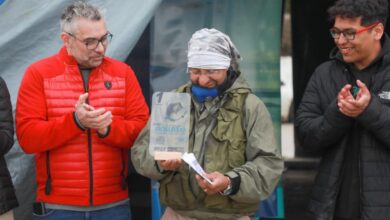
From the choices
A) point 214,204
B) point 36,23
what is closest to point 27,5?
point 36,23

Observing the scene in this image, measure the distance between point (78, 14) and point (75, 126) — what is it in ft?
1.64

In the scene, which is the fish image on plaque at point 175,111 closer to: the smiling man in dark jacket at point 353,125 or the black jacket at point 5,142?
the smiling man in dark jacket at point 353,125

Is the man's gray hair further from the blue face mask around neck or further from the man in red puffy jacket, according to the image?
the blue face mask around neck

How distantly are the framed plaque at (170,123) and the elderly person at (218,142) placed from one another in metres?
0.08

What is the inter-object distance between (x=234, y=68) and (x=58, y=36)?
1.19m

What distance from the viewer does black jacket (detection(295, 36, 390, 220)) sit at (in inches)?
120

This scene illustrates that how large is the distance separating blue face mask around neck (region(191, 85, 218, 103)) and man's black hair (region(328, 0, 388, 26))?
2.17ft

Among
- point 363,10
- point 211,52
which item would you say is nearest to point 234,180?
point 211,52

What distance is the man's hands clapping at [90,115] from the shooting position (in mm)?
3006

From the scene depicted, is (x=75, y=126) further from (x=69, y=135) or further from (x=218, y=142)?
(x=218, y=142)

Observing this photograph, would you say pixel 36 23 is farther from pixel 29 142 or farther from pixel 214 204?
pixel 214 204

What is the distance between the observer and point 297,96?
23.0ft

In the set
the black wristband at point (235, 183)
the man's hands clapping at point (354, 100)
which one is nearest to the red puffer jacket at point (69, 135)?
the black wristband at point (235, 183)

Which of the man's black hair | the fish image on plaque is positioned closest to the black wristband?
the fish image on plaque
